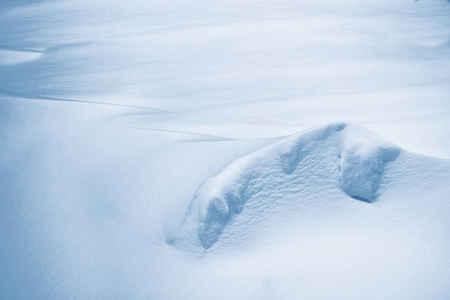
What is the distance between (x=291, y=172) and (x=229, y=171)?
42 cm

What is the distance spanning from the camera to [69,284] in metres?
2.23

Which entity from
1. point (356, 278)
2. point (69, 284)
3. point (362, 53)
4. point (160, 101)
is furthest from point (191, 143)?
point (362, 53)

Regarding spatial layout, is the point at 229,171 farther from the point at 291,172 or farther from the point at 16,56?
the point at 16,56

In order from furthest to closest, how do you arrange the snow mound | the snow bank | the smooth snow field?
the snow bank, the snow mound, the smooth snow field

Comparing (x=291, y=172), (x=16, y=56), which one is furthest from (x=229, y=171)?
(x=16, y=56)

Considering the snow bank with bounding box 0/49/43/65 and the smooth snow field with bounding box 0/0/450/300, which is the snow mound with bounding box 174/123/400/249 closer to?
the smooth snow field with bounding box 0/0/450/300

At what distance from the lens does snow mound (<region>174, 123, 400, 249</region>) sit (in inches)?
92.7

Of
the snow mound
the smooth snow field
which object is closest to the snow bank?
the smooth snow field

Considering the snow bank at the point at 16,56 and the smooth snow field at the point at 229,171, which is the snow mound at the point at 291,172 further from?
the snow bank at the point at 16,56

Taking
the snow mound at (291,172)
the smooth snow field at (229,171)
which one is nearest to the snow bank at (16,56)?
the smooth snow field at (229,171)

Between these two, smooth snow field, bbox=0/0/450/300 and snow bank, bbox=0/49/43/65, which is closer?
smooth snow field, bbox=0/0/450/300

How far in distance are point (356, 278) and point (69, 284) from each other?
1673 mm

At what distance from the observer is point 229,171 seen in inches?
99.7

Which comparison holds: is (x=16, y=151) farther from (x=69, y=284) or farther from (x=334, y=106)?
(x=334, y=106)
